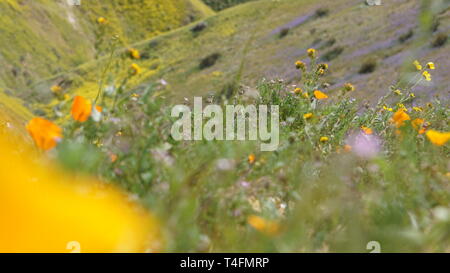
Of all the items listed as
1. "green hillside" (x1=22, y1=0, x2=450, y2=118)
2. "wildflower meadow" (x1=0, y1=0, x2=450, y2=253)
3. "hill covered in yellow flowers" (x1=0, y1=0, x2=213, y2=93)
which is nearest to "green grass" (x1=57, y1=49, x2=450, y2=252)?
"wildflower meadow" (x1=0, y1=0, x2=450, y2=253)

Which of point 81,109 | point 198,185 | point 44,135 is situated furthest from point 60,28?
point 198,185

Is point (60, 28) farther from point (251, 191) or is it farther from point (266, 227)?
point (266, 227)

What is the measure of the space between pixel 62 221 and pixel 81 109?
0.49m

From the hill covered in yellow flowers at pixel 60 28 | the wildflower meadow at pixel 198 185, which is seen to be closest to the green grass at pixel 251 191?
the wildflower meadow at pixel 198 185

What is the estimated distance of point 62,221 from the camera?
154cm

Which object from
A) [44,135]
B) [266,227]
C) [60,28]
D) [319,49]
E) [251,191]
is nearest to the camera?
[266,227]

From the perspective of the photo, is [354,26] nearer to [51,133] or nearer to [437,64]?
[437,64]

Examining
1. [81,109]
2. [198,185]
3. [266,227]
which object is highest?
[81,109]

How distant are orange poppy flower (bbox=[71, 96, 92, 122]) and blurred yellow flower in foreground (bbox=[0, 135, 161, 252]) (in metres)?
0.32

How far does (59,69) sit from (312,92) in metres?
79.9

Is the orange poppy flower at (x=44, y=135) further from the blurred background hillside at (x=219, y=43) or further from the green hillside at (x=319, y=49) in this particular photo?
the green hillside at (x=319, y=49)

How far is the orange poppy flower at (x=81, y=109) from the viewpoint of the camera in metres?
1.84

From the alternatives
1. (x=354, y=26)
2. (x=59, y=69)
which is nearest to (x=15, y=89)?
(x=59, y=69)

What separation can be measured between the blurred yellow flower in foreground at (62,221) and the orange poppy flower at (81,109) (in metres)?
0.32
